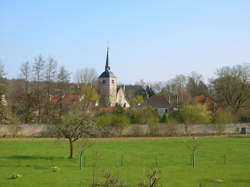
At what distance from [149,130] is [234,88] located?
21.0 m

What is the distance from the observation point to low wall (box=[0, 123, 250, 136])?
47125 millimetres

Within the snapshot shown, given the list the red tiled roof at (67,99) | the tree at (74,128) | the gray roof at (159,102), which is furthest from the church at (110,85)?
the tree at (74,128)

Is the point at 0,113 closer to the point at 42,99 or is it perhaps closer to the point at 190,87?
the point at 42,99

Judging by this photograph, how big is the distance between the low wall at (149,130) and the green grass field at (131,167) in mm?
14609

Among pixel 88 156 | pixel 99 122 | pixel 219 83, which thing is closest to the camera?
pixel 88 156

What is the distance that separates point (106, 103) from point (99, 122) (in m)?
30.9

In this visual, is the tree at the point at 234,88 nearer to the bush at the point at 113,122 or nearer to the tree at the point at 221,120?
the tree at the point at 221,120

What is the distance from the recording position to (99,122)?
4878cm

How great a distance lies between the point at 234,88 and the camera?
61.2m

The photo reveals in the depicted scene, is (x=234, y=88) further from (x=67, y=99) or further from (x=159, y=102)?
(x=67, y=99)

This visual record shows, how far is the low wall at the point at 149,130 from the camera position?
1855 inches

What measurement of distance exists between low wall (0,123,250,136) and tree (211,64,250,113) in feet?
28.3

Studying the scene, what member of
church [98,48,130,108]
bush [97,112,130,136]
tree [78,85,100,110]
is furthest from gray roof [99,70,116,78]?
bush [97,112,130,136]

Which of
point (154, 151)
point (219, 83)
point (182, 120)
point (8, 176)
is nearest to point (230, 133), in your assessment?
point (182, 120)
